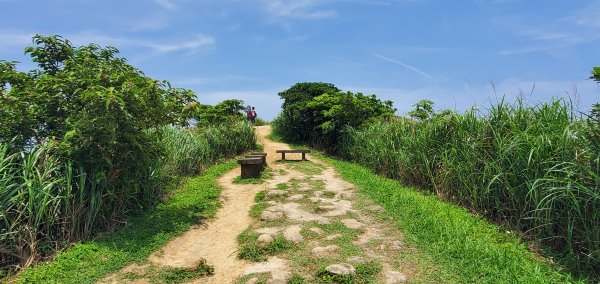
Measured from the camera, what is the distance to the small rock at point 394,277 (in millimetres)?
3766

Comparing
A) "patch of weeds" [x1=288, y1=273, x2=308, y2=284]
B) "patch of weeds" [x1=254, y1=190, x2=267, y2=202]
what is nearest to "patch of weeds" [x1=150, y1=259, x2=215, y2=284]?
"patch of weeds" [x1=288, y1=273, x2=308, y2=284]

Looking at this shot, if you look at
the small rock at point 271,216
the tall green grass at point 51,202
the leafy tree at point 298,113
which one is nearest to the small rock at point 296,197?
the small rock at point 271,216

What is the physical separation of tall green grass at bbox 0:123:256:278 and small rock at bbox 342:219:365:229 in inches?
125

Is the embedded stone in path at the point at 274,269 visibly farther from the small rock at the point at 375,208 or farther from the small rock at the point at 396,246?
the small rock at the point at 375,208

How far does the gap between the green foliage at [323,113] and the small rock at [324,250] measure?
29.9ft

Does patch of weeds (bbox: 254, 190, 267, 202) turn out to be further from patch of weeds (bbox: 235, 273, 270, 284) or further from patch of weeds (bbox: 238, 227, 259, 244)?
patch of weeds (bbox: 235, 273, 270, 284)

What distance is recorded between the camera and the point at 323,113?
15.4 m

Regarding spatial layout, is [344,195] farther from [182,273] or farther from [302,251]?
[182,273]

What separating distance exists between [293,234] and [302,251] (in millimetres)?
545

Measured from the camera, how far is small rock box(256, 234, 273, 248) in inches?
187

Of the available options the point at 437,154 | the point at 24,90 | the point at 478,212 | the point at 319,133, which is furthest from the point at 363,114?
the point at 24,90

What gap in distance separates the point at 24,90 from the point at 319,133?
12150 millimetres

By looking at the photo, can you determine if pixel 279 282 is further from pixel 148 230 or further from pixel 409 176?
pixel 409 176

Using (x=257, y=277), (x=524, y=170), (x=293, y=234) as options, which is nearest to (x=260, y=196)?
(x=293, y=234)
